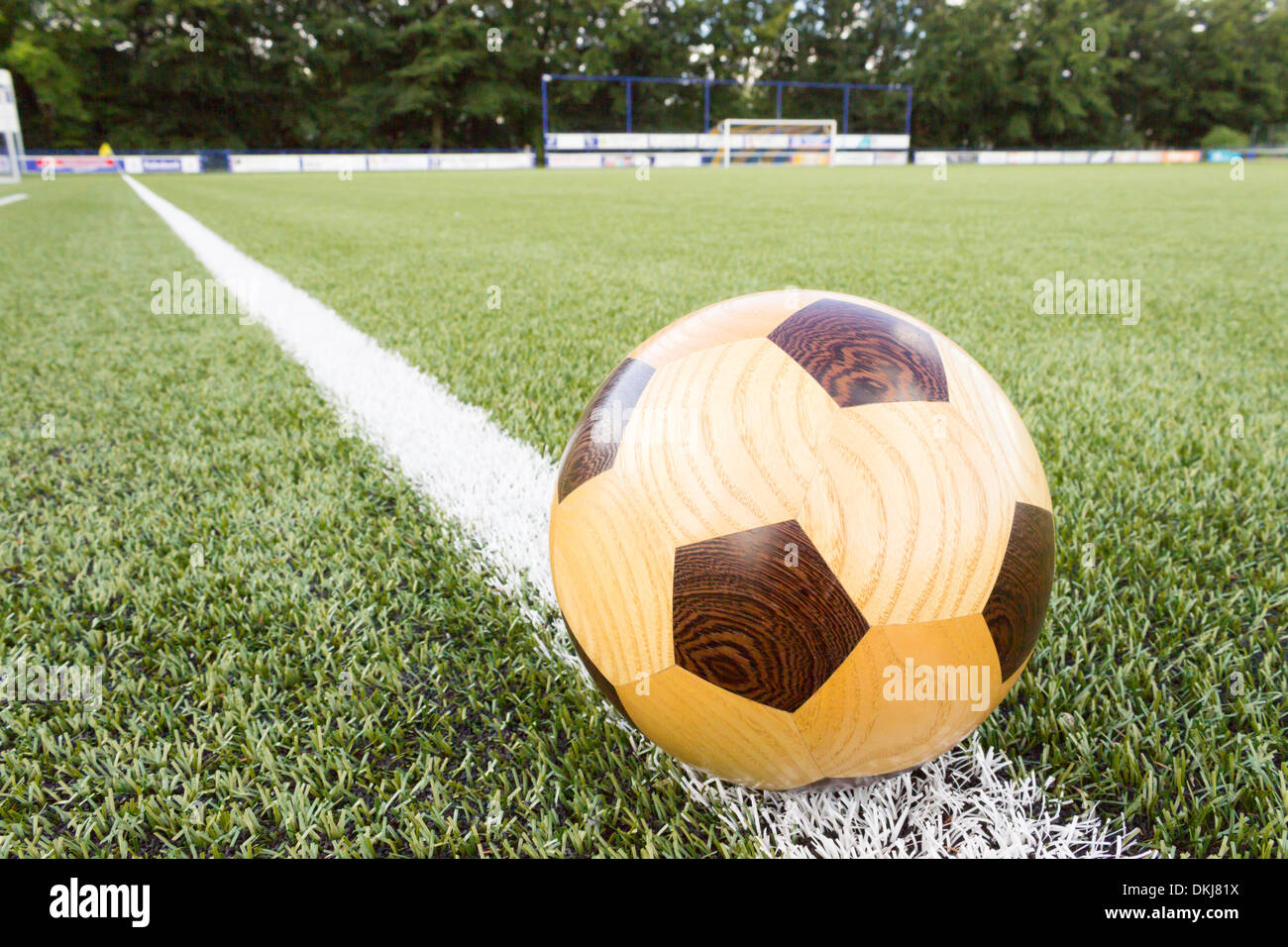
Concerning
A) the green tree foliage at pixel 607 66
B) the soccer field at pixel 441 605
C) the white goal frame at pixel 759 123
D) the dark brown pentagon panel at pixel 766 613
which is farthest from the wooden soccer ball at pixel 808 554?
the green tree foliage at pixel 607 66

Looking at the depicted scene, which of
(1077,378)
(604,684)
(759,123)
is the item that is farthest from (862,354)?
(759,123)

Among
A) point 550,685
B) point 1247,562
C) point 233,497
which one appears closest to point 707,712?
point 550,685

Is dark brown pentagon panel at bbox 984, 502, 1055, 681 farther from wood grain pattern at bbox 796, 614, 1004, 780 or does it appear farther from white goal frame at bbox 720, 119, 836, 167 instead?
white goal frame at bbox 720, 119, 836, 167

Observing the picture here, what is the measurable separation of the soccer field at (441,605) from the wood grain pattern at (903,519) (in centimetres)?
38

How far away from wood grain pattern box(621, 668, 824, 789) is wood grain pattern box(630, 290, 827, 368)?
17.3 inches

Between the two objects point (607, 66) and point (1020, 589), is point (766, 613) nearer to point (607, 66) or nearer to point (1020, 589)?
point (1020, 589)

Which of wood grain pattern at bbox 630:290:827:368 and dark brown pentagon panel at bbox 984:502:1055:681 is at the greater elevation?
Answer: wood grain pattern at bbox 630:290:827:368

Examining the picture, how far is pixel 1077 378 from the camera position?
118 inches

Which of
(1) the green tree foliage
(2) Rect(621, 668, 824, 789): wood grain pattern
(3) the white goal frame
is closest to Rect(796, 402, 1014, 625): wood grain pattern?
(2) Rect(621, 668, 824, 789): wood grain pattern

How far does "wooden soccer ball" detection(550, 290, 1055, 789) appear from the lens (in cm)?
94

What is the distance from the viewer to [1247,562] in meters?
1.69

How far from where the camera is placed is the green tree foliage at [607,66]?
121 ft

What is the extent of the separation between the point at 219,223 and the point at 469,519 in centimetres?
893

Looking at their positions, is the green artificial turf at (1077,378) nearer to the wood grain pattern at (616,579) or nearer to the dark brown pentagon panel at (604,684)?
the dark brown pentagon panel at (604,684)
